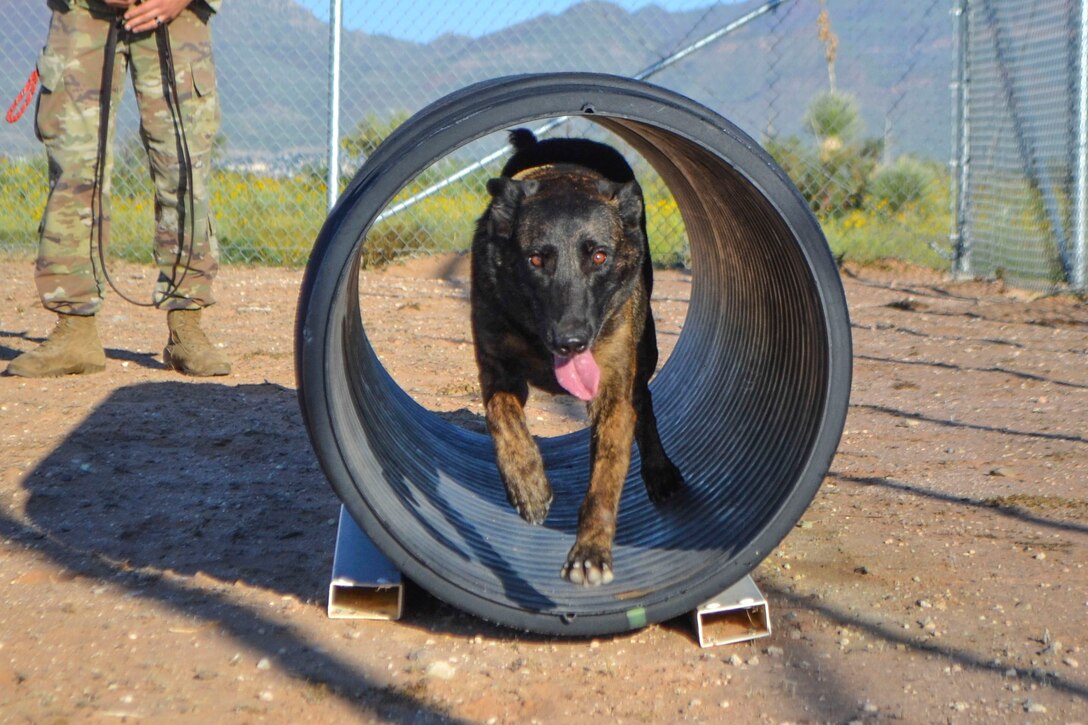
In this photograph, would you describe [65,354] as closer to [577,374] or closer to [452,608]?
[452,608]

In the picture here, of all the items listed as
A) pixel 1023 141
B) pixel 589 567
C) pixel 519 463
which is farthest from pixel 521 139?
pixel 1023 141

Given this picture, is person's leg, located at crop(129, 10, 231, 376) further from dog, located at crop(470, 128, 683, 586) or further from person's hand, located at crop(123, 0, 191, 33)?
dog, located at crop(470, 128, 683, 586)

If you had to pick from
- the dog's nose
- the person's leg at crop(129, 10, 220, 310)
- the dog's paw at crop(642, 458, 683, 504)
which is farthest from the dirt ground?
the dog's nose

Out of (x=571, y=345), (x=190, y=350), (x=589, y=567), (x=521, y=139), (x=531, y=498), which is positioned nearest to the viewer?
(x=589, y=567)

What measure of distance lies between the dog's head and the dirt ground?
1.01m

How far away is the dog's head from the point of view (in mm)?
3846

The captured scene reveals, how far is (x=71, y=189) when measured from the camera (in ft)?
20.5

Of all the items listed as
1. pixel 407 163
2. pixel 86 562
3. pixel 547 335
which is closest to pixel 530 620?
pixel 547 335

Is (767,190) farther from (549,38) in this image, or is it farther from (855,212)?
(855,212)

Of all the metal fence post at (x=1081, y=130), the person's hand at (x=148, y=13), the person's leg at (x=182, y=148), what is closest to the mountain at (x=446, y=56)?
the metal fence post at (x=1081, y=130)

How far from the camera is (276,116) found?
11.6 m

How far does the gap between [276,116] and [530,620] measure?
29.9 feet

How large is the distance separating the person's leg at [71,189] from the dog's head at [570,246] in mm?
2883

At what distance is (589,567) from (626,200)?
1465 millimetres
